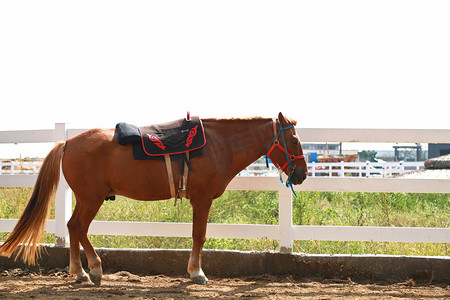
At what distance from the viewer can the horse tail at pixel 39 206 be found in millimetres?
5238

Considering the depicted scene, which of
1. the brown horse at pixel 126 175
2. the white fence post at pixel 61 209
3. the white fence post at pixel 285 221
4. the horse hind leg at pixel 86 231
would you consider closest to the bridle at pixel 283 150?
the brown horse at pixel 126 175

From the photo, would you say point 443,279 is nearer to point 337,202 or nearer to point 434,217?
point 434,217

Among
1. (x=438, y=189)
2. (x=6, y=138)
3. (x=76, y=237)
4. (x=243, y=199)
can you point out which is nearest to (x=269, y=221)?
(x=243, y=199)

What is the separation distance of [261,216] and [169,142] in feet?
10.6

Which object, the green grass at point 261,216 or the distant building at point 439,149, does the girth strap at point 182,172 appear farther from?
the distant building at point 439,149

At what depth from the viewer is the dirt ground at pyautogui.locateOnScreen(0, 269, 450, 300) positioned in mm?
4738

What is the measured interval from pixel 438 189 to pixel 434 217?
3221 mm

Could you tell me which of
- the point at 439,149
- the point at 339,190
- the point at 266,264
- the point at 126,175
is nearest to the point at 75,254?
the point at 126,175

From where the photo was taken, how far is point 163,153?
16.9 feet

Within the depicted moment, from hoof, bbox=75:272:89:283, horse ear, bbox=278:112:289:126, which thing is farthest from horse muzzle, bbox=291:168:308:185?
hoof, bbox=75:272:89:283

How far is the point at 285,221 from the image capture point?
568 cm

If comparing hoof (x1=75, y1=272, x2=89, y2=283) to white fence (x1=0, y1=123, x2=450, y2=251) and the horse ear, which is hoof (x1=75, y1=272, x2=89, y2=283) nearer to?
white fence (x1=0, y1=123, x2=450, y2=251)

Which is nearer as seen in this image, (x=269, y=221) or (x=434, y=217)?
(x=269, y=221)

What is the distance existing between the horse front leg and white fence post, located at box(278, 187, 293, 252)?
1.00 meters
